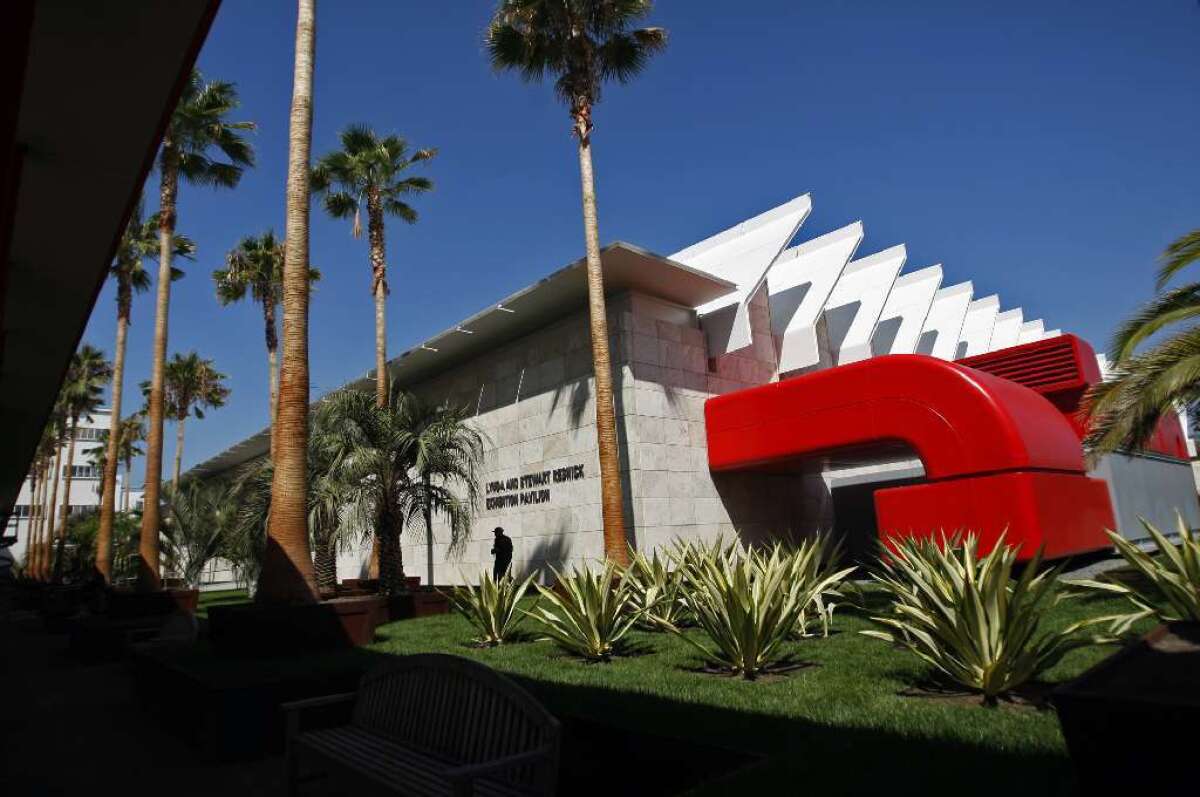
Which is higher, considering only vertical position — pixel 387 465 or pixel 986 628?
pixel 387 465

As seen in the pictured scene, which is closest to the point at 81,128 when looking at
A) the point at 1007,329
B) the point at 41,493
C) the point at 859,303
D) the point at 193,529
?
the point at 859,303

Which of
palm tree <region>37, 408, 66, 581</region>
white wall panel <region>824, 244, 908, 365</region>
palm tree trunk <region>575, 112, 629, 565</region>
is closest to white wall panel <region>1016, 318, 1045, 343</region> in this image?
white wall panel <region>824, 244, 908, 365</region>

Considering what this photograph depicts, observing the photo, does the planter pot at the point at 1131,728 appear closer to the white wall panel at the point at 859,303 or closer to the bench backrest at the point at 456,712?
the bench backrest at the point at 456,712

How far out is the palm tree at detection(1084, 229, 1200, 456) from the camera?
31.2 ft

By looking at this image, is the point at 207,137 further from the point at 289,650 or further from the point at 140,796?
the point at 140,796

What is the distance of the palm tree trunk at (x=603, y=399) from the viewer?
41.5 ft

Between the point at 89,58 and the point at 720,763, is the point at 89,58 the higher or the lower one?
the higher one

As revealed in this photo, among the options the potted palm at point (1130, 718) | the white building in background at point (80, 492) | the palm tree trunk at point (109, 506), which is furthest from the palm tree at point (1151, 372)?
the white building in background at point (80, 492)

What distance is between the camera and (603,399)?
1341 cm

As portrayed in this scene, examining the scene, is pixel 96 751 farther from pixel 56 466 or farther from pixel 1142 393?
pixel 56 466

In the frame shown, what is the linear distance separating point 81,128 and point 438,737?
5.49m

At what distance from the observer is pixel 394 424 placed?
622 inches

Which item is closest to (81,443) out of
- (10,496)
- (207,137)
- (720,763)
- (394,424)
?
(10,496)

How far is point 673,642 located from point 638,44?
13.2 metres
